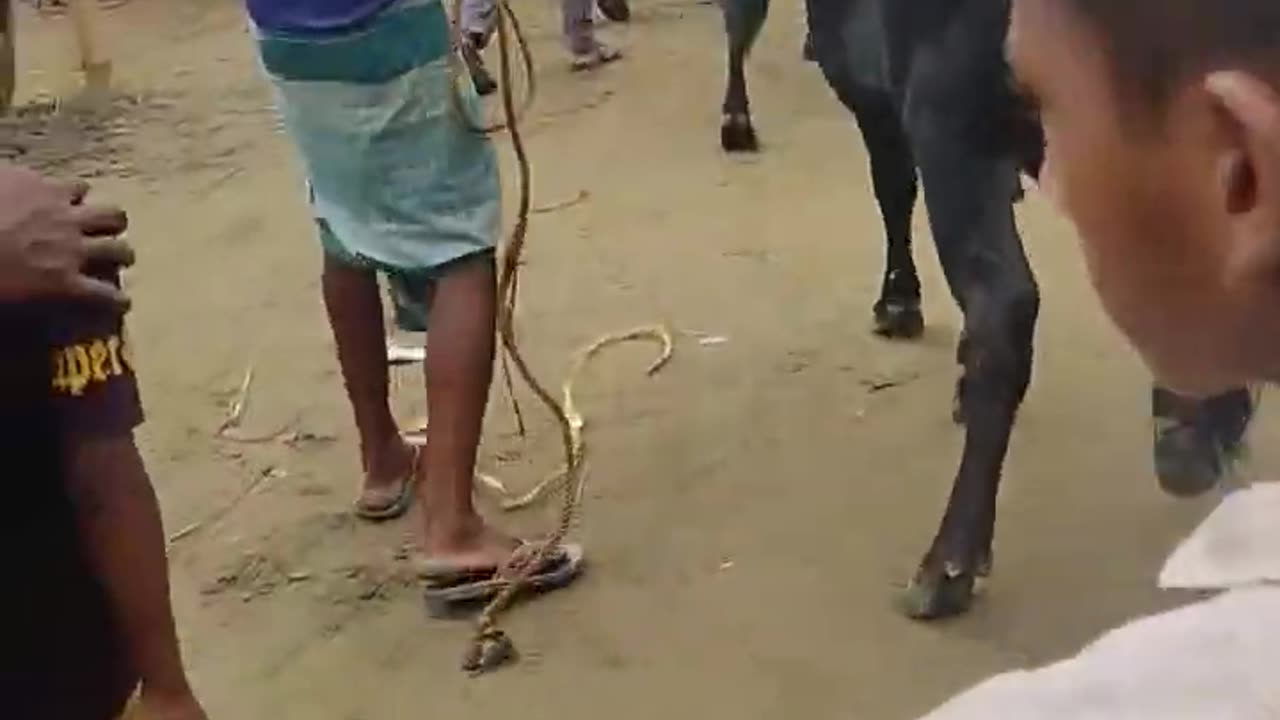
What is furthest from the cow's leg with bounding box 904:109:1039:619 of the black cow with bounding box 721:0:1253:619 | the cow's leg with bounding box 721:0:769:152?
the cow's leg with bounding box 721:0:769:152

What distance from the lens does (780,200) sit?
3561 millimetres

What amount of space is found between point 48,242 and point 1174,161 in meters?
0.91

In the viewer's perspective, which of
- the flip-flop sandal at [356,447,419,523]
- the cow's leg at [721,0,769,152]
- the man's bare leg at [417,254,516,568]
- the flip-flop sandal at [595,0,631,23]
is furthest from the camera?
the flip-flop sandal at [595,0,631,23]

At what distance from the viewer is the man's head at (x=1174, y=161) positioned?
64 cm

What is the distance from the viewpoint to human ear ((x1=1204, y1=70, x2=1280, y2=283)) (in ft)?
2.05

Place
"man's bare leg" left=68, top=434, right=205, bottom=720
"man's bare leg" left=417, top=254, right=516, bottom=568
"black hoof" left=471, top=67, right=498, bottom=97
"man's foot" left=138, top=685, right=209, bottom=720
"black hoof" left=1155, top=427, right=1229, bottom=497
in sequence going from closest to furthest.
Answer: "man's bare leg" left=68, top=434, right=205, bottom=720 < "man's foot" left=138, top=685, right=209, bottom=720 < "man's bare leg" left=417, top=254, right=516, bottom=568 < "black hoof" left=1155, top=427, right=1229, bottom=497 < "black hoof" left=471, top=67, right=498, bottom=97

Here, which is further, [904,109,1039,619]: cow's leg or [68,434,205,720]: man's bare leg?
[904,109,1039,619]: cow's leg

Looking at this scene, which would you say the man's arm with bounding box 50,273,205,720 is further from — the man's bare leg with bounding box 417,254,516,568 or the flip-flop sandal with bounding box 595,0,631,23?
the flip-flop sandal with bounding box 595,0,631,23

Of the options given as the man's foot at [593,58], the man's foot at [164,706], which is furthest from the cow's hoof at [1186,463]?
the man's foot at [593,58]

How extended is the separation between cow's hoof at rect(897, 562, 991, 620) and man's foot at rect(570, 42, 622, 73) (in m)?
2.58

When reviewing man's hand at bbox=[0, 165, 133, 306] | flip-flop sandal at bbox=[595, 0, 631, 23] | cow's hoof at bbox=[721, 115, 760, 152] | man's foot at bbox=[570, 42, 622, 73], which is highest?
man's hand at bbox=[0, 165, 133, 306]

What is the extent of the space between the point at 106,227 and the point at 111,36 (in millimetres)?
4104

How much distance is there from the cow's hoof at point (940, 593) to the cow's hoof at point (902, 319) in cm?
76

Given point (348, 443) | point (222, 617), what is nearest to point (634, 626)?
point (222, 617)
